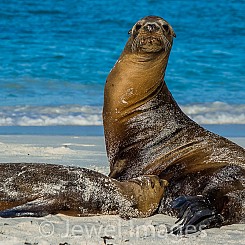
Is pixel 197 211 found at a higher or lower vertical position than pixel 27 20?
lower

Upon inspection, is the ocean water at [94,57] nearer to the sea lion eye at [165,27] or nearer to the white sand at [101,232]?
the sea lion eye at [165,27]

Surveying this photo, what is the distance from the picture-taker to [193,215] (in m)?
5.77

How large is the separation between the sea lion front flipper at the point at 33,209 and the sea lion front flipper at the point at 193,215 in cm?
89

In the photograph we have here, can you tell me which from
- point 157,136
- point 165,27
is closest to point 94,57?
point 165,27

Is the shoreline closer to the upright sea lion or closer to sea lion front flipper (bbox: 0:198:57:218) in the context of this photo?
the upright sea lion

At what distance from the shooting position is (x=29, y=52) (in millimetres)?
20453

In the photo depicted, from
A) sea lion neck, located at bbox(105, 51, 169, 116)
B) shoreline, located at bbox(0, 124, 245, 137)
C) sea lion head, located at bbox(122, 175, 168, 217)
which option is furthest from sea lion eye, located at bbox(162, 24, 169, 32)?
shoreline, located at bbox(0, 124, 245, 137)

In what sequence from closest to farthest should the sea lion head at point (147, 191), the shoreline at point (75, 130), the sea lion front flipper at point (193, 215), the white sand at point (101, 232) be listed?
the white sand at point (101, 232) < the sea lion front flipper at point (193, 215) < the sea lion head at point (147, 191) < the shoreline at point (75, 130)

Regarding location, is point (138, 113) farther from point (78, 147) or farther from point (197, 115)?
point (197, 115)

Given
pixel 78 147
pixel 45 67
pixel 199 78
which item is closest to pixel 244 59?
pixel 199 78

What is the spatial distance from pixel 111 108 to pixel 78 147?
260 cm

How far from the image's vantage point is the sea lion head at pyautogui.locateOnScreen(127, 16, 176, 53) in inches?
277

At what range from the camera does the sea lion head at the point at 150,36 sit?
23.1ft

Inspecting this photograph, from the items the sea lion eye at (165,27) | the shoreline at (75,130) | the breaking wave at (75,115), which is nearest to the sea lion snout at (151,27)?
the sea lion eye at (165,27)
